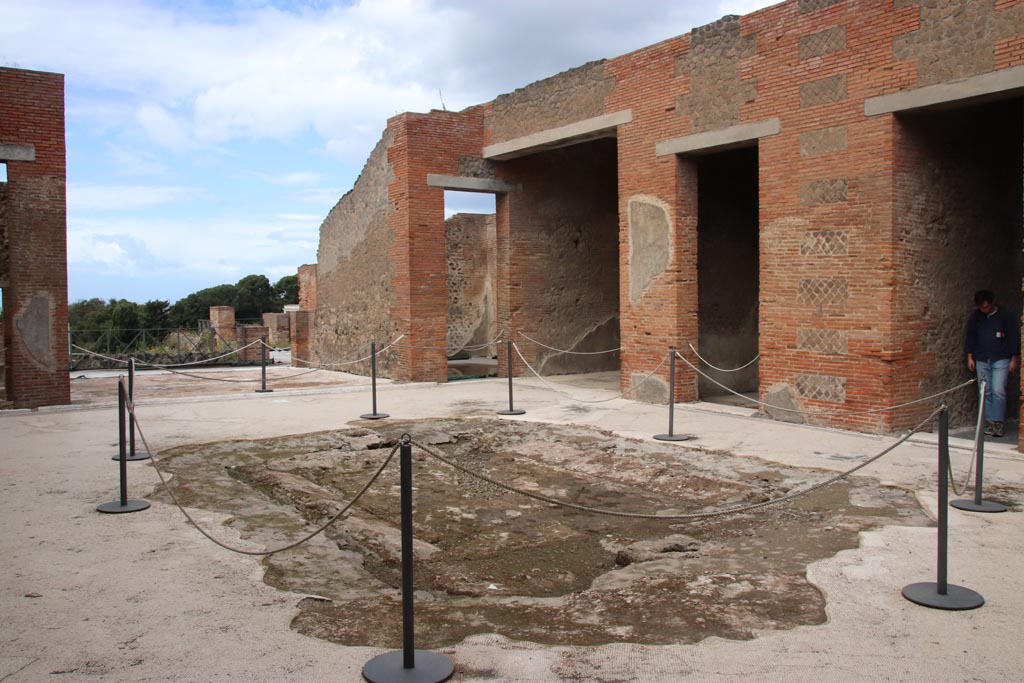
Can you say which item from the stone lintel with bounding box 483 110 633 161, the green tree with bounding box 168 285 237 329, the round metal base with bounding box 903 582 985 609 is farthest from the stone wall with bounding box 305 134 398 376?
the green tree with bounding box 168 285 237 329

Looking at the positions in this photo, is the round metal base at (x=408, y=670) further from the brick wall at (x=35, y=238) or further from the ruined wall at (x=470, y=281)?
the ruined wall at (x=470, y=281)

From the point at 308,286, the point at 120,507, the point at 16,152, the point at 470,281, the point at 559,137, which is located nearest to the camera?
the point at 120,507

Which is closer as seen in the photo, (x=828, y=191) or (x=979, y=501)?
(x=979, y=501)

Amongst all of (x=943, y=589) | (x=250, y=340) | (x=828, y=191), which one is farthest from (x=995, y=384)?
(x=250, y=340)

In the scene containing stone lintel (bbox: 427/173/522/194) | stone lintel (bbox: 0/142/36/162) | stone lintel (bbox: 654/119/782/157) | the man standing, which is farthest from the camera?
stone lintel (bbox: 427/173/522/194)

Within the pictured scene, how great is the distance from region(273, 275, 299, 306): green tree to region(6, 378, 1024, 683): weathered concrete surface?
58.6 meters

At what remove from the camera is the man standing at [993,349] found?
324 inches

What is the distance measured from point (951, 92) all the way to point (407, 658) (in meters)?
7.41

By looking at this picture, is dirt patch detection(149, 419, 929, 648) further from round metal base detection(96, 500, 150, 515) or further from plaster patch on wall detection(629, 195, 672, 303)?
plaster patch on wall detection(629, 195, 672, 303)

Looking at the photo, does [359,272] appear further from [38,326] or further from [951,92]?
[951,92]

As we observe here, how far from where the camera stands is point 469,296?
2047 centimetres

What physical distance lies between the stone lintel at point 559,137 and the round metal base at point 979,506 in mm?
7258

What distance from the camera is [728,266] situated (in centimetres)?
1259

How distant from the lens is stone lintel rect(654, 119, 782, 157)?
964 cm
